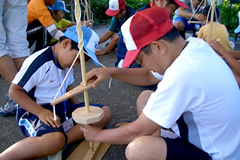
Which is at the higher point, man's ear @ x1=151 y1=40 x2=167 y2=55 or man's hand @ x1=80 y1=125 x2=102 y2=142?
man's ear @ x1=151 y1=40 x2=167 y2=55

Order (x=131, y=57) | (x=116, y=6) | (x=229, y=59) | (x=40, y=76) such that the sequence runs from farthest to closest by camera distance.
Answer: (x=116, y=6)
(x=229, y=59)
(x=40, y=76)
(x=131, y=57)

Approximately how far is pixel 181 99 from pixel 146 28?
0.34m

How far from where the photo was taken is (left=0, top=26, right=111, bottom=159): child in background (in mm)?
1311

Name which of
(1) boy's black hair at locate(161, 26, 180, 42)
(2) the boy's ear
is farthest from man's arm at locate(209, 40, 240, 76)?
(2) the boy's ear

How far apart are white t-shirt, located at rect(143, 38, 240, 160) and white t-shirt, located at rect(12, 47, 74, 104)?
782 millimetres

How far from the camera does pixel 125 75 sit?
5.17 ft

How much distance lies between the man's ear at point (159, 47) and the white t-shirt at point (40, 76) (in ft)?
2.54

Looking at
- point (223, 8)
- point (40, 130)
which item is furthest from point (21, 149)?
point (223, 8)

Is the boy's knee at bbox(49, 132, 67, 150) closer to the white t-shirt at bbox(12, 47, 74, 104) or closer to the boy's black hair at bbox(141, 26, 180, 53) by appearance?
the white t-shirt at bbox(12, 47, 74, 104)

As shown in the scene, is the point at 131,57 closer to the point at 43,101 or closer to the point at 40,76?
the point at 40,76

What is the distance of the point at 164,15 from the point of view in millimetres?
1001

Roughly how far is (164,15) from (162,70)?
0.25 m

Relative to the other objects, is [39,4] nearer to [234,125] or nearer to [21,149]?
[21,149]

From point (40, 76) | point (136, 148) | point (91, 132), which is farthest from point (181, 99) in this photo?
point (40, 76)
